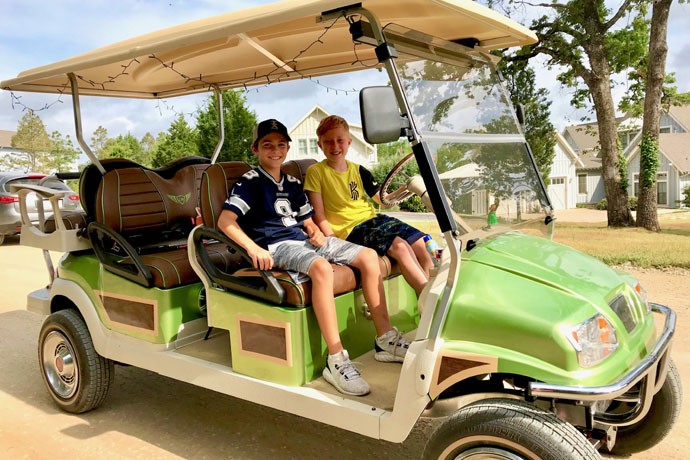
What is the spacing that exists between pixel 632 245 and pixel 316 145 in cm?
800

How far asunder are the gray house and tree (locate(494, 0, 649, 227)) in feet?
52.0

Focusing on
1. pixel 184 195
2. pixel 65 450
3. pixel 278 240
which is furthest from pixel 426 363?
pixel 184 195

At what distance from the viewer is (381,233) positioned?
3561 mm

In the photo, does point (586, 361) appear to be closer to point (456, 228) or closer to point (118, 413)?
point (456, 228)

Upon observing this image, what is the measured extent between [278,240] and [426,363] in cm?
134

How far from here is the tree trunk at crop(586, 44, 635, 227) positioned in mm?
14484

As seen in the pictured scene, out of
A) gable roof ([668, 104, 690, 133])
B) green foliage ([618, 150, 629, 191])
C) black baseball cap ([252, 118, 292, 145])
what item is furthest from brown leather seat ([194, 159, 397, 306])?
gable roof ([668, 104, 690, 133])

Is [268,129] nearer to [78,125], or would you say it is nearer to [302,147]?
[78,125]

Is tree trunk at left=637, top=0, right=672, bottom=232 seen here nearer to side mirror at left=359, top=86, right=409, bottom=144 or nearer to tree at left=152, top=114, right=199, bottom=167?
side mirror at left=359, top=86, right=409, bottom=144

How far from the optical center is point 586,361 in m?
2.19

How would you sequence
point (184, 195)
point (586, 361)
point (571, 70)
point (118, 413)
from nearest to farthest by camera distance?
point (586, 361) < point (118, 413) < point (184, 195) < point (571, 70)

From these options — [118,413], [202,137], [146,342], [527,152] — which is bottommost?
[118,413]

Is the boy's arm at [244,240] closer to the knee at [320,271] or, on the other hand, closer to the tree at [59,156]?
the knee at [320,271]

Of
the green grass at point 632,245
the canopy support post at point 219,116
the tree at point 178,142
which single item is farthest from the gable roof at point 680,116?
the canopy support post at point 219,116
